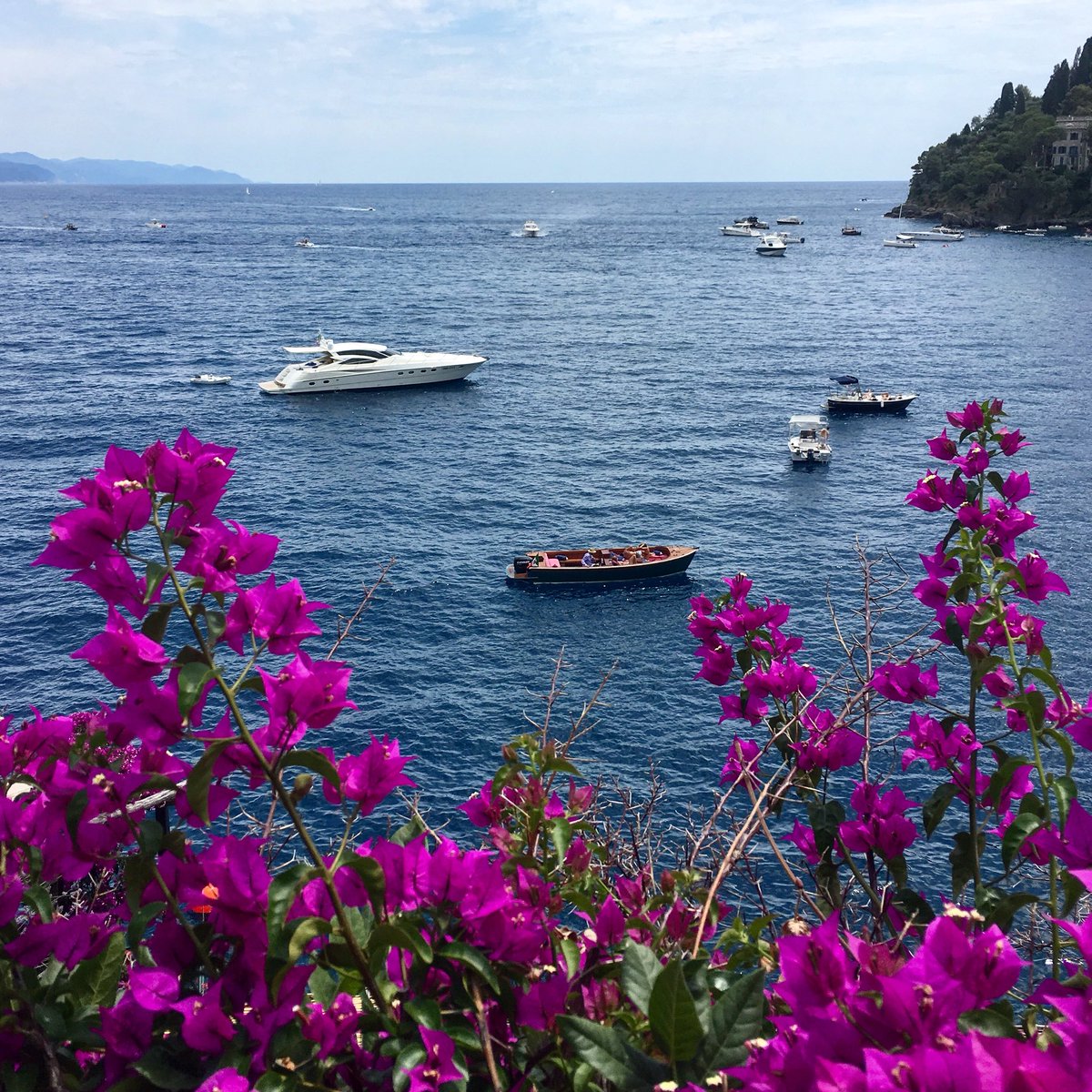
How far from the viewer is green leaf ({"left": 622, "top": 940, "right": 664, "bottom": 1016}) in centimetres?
218

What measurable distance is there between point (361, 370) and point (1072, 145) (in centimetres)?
12554

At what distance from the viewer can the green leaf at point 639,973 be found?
2.18 metres

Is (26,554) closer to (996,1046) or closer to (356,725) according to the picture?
(356,725)

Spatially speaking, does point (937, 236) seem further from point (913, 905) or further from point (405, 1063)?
point (405, 1063)

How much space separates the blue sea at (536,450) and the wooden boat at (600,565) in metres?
0.63

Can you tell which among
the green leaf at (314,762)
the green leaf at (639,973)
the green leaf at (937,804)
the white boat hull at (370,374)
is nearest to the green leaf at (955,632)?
the green leaf at (937,804)

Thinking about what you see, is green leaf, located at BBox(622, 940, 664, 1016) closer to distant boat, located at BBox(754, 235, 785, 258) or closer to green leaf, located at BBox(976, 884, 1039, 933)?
green leaf, located at BBox(976, 884, 1039, 933)

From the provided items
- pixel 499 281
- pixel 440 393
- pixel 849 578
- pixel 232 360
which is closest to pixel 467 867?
pixel 849 578

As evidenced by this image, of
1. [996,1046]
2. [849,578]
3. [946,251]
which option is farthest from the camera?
[946,251]

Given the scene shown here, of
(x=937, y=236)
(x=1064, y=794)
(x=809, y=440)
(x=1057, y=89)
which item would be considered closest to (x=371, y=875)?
(x=1064, y=794)

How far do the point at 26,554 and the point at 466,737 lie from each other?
21.9 m

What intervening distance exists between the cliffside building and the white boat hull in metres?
117

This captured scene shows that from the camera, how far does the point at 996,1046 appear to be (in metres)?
1.71

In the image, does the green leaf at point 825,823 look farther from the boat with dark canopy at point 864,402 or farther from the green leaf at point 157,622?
the boat with dark canopy at point 864,402
